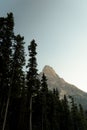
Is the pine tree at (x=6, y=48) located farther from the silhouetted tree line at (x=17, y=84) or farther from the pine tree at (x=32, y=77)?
the pine tree at (x=32, y=77)

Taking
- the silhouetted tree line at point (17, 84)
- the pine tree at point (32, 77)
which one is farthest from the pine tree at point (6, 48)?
the pine tree at point (32, 77)

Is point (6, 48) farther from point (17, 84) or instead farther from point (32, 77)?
point (32, 77)

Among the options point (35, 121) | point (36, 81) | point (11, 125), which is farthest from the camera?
point (35, 121)

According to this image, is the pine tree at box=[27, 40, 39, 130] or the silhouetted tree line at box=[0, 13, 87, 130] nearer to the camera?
the silhouetted tree line at box=[0, 13, 87, 130]

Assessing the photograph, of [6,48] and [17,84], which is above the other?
[6,48]

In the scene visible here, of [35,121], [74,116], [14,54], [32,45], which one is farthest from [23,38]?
[74,116]

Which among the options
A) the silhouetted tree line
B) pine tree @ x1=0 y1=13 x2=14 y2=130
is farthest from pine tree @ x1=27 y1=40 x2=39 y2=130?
pine tree @ x1=0 y1=13 x2=14 y2=130

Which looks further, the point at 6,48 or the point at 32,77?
the point at 32,77

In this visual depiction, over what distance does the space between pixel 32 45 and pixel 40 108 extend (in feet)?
67.6

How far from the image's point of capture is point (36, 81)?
131ft

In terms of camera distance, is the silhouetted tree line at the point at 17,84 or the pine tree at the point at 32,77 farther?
the pine tree at the point at 32,77

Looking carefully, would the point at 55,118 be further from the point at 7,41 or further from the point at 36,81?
the point at 7,41

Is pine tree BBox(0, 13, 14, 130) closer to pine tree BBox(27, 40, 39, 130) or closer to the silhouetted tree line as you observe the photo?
the silhouetted tree line

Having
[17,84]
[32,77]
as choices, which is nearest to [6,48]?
[17,84]
